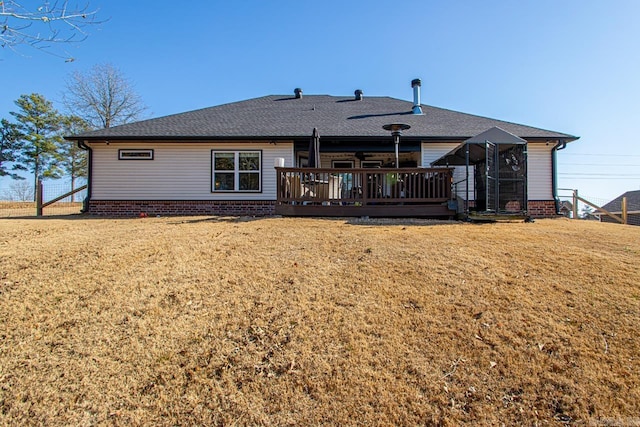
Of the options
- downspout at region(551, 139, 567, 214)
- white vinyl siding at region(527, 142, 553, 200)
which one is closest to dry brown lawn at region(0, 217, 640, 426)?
white vinyl siding at region(527, 142, 553, 200)

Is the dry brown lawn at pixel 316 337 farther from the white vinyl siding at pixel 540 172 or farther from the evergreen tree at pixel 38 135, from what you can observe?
the evergreen tree at pixel 38 135

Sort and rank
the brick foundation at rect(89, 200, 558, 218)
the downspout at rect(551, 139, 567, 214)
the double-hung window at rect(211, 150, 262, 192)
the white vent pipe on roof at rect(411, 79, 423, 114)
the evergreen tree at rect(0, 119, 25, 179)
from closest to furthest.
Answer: the downspout at rect(551, 139, 567, 214), the brick foundation at rect(89, 200, 558, 218), the double-hung window at rect(211, 150, 262, 192), the white vent pipe on roof at rect(411, 79, 423, 114), the evergreen tree at rect(0, 119, 25, 179)

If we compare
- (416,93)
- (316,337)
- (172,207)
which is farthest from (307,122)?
(316,337)

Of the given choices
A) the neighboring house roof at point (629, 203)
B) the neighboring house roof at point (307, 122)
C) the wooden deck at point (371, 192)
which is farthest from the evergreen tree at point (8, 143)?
the neighboring house roof at point (629, 203)

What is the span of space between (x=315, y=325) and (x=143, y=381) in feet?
4.76

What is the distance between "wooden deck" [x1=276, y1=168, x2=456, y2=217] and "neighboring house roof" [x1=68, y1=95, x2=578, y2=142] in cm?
265

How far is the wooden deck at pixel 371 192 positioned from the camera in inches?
354

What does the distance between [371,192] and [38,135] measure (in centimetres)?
2959

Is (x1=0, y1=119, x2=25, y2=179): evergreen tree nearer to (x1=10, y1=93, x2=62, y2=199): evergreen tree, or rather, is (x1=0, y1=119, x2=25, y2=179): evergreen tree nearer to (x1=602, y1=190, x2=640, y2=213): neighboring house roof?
(x1=10, y1=93, x2=62, y2=199): evergreen tree

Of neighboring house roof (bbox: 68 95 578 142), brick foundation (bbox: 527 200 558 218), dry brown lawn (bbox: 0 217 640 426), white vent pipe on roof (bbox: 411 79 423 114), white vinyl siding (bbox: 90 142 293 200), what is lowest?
dry brown lawn (bbox: 0 217 640 426)

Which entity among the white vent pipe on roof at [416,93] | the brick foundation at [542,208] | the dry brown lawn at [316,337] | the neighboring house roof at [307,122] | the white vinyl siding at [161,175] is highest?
the white vent pipe on roof at [416,93]

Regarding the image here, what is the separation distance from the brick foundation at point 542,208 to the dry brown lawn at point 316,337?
683 cm

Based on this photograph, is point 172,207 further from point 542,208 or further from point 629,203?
point 629,203

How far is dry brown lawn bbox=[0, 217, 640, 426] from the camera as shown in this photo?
7.82ft
